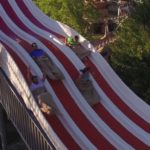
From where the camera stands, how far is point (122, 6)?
3625 centimetres

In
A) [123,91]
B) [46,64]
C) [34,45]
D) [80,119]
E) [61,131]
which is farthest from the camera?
[123,91]

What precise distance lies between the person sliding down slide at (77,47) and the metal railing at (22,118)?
334 cm

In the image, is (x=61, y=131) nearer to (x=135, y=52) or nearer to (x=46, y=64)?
(x=46, y=64)

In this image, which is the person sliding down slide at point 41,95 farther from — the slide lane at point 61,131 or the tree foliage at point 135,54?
the tree foliage at point 135,54

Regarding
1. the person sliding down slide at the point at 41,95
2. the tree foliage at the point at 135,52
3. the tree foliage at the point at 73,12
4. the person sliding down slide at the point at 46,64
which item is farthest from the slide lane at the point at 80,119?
the tree foliage at the point at 73,12

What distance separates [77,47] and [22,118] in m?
4.04

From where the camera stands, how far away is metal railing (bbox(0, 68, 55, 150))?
1400cm

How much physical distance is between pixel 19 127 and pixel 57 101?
141 centimetres

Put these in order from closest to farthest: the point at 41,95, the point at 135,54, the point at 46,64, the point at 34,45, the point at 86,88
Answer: the point at 41,95 → the point at 46,64 → the point at 86,88 → the point at 34,45 → the point at 135,54

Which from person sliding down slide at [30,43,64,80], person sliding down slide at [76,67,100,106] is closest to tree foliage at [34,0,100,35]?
person sliding down slide at [30,43,64,80]

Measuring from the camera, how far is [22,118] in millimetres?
14703

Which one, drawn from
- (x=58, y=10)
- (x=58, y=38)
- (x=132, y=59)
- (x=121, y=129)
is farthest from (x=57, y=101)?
(x=58, y=10)

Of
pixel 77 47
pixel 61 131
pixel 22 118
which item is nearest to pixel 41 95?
pixel 22 118

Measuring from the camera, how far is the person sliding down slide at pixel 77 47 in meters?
17.6
